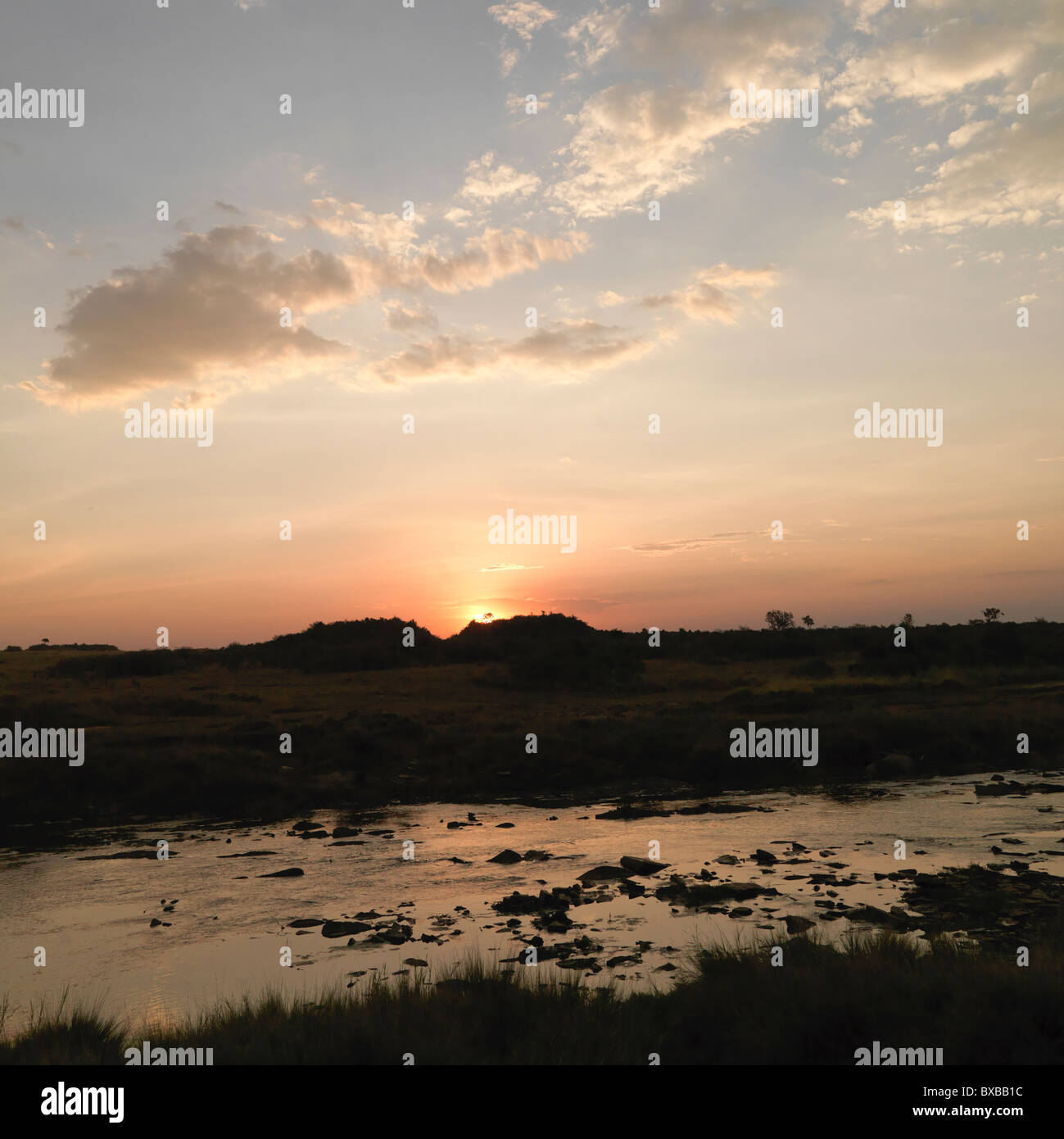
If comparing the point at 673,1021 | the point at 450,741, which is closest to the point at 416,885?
the point at 673,1021

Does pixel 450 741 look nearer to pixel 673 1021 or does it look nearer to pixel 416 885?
pixel 416 885

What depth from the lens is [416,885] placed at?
17.5 m

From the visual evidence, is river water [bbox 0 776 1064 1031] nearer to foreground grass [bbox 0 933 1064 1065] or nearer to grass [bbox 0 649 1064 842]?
foreground grass [bbox 0 933 1064 1065]

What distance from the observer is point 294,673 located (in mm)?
68938

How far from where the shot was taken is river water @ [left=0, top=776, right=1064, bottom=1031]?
12703mm

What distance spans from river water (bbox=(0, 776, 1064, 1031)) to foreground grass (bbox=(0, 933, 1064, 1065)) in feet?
5.84

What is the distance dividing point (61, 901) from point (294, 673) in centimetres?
5301

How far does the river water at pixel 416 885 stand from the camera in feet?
41.7

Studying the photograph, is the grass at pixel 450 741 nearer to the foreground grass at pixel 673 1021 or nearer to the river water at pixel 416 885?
the river water at pixel 416 885

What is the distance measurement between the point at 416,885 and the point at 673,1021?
29.9 ft

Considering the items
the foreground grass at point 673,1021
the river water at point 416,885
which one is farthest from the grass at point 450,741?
the foreground grass at point 673,1021

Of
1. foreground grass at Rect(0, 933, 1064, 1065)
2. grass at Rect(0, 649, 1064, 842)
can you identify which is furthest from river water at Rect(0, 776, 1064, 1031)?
grass at Rect(0, 649, 1064, 842)

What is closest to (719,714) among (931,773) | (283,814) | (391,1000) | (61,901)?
(931,773)
